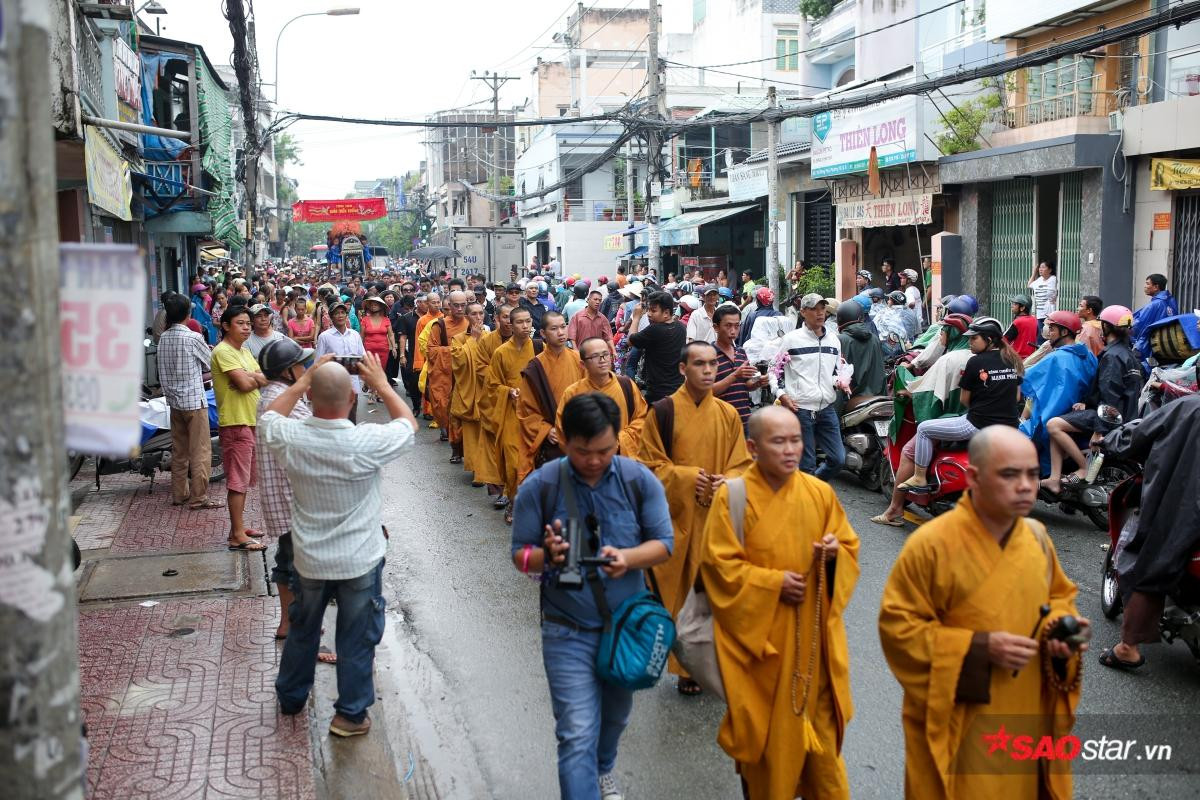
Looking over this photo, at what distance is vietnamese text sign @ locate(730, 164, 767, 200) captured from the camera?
1134 inches

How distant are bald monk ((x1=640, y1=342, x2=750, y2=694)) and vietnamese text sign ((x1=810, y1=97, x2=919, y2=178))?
17.5m

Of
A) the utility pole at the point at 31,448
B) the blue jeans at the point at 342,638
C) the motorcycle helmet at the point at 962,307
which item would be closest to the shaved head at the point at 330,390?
the blue jeans at the point at 342,638

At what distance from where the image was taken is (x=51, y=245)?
2.20 meters

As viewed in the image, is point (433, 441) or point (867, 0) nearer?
point (433, 441)

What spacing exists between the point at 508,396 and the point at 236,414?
2155 millimetres

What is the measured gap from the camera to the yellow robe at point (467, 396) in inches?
434

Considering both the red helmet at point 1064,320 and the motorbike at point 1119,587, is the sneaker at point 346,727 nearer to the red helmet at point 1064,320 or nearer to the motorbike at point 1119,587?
the motorbike at point 1119,587

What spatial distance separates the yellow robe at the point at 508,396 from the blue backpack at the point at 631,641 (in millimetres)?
5539

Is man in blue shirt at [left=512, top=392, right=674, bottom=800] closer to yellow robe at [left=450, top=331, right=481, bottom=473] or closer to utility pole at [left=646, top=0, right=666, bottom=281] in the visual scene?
yellow robe at [left=450, top=331, right=481, bottom=473]

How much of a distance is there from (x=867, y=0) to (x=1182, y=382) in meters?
24.0

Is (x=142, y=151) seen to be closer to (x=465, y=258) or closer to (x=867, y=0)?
(x=867, y=0)

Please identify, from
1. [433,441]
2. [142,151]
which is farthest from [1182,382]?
[142,151]

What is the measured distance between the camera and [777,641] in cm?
400

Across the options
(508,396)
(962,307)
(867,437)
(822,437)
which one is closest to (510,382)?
(508,396)
